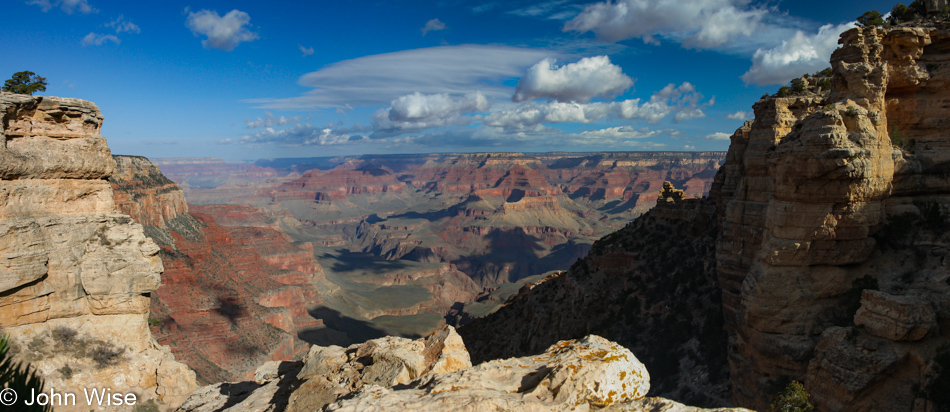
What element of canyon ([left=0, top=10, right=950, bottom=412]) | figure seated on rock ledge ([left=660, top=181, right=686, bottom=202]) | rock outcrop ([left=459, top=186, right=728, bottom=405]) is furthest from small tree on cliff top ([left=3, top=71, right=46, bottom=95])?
figure seated on rock ledge ([left=660, top=181, right=686, bottom=202])

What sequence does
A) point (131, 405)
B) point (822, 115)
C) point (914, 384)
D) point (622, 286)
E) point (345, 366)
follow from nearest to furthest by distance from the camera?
1. point (345, 366)
2. point (914, 384)
3. point (131, 405)
4. point (822, 115)
5. point (622, 286)

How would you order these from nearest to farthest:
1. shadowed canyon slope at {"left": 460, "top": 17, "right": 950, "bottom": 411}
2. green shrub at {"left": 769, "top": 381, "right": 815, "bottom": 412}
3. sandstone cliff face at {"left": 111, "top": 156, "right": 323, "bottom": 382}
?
1. shadowed canyon slope at {"left": 460, "top": 17, "right": 950, "bottom": 411}
2. green shrub at {"left": 769, "top": 381, "right": 815, "bottom": 412}
3. sandstone cliff face at {"left": 111, "top": 156, "right": 323, "bottom": 382}

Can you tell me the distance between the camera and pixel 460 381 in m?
7.96

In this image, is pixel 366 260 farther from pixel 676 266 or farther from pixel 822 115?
pixel 822 115

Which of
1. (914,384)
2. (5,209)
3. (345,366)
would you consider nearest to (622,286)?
(914,384)

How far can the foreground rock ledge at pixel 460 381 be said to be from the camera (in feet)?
23.3

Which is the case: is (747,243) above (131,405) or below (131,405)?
above

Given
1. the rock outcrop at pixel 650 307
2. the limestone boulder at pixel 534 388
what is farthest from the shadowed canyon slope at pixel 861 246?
the limestone boulder at pixel 534 388

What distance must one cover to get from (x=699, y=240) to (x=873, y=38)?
18917 millimetres

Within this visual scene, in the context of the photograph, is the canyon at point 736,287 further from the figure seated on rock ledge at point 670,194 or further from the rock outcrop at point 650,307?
the figure seated on rock ledge at point 670,194

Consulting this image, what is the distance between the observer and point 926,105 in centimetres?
1956

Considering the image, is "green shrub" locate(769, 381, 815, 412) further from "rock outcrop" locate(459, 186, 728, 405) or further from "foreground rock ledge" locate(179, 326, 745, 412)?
"foreground rock ledge" locate(179, 326, 745, 412)

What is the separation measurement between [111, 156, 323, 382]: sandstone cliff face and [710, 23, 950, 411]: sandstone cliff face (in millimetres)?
41895

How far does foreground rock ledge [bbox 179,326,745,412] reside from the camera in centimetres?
710
